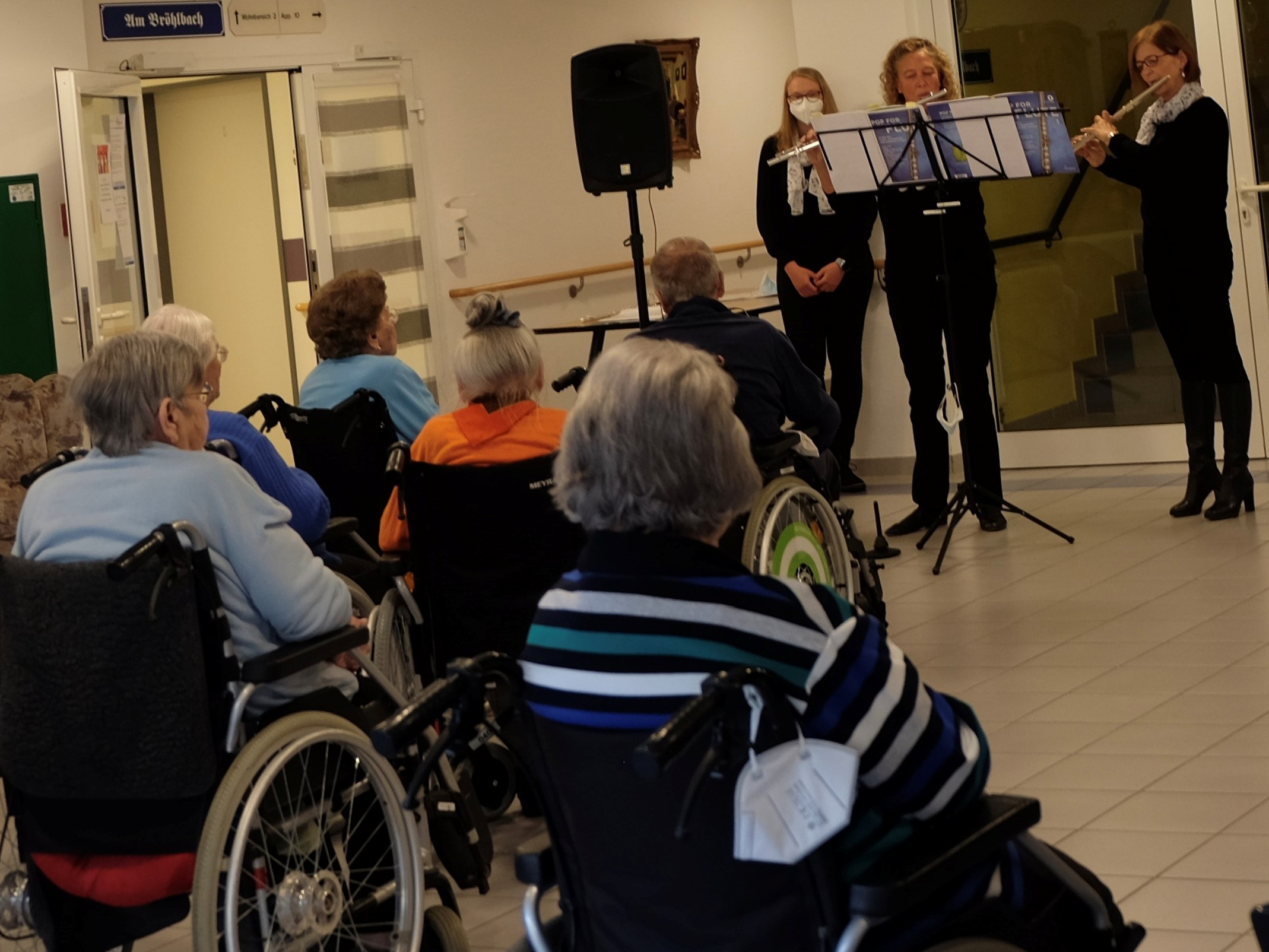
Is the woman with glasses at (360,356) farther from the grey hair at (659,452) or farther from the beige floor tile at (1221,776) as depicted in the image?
the grey hair at (659,452)

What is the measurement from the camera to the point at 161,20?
702cm

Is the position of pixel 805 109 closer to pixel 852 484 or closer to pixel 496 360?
pixel 852 484

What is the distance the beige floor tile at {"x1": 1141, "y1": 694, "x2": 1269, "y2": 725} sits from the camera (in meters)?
3.54

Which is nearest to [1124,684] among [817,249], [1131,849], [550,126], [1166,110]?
[1131,849]

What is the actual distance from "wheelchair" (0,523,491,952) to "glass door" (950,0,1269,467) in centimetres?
486

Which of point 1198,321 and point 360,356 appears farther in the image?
point 1198,321

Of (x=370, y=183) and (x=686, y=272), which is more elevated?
(x=370, y=183)

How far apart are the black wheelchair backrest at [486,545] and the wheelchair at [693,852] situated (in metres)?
1.36

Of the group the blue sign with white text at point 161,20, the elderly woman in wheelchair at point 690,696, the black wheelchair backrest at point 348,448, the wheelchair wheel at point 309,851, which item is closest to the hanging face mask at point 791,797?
the elderly woman in wheelchair at point 690,696

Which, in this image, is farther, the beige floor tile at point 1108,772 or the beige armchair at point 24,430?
the beige armchair at point 24,430

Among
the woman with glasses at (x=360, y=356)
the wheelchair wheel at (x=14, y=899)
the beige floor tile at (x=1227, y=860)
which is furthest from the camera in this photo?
the woman with glasses at (x=360, y=356)

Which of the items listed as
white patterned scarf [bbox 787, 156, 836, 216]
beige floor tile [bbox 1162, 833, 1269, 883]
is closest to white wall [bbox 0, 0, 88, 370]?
white patterned scarf [bbox 787, 156, 836, 216]

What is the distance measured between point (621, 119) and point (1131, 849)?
12.7 feet

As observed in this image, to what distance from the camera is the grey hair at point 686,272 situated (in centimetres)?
421
